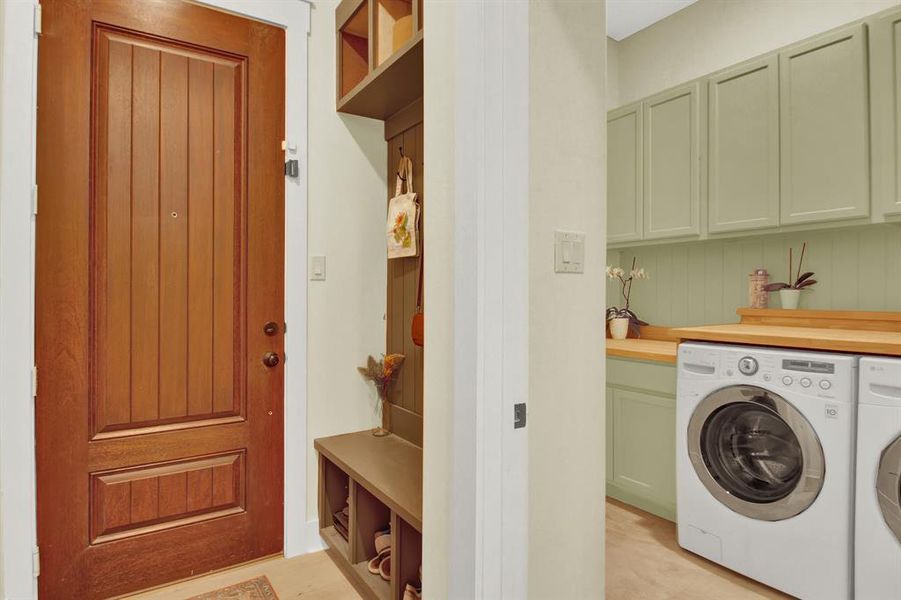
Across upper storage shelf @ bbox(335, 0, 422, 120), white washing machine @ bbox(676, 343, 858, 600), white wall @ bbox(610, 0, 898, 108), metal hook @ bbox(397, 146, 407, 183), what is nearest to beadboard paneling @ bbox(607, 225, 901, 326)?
white washing machine @ bbox(676, 343, 858, 600)

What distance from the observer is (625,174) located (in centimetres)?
304

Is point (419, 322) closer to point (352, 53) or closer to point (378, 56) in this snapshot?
point (378, 56)

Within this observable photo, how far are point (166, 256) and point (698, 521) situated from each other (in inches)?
96.7

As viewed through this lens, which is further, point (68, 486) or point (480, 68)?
point (68, 486)

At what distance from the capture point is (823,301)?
2.46 m

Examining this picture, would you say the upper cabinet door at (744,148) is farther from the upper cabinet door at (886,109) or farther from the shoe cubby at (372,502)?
the shoe cubby at (372,502)

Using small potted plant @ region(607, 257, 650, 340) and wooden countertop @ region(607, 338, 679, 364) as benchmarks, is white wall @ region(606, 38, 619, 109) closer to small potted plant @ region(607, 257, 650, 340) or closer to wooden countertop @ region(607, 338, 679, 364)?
small potted plant @ region(607, 257, 650, 340)

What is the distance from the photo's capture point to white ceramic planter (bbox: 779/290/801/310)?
2.50 m

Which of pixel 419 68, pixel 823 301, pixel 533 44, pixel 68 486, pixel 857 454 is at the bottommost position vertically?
pixel 68 486

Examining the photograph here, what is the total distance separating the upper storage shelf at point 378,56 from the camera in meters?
1.86

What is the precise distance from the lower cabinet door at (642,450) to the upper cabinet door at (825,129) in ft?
3.64

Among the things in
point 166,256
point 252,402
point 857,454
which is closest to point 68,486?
point 252,402

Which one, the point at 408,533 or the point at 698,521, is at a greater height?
the point at 408,533

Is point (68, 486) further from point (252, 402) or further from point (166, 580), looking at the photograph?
point (252, 402)
